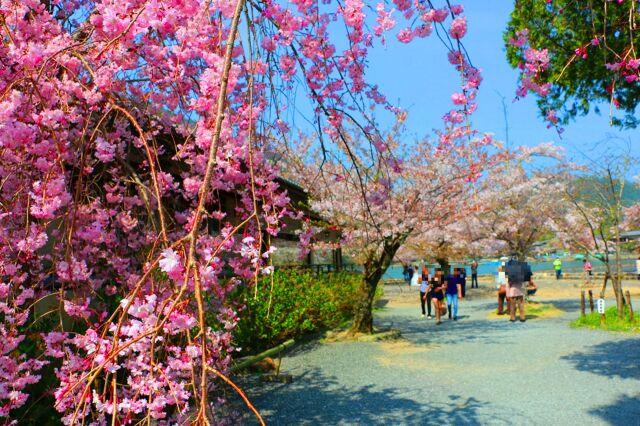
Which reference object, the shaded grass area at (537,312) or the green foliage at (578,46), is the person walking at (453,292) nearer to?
the shaded grass area at (537,312)

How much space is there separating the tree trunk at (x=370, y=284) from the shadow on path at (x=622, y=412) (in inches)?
269

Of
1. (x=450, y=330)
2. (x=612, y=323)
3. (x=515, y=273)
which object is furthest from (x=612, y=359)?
(x=515, y=273)

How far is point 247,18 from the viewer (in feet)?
9.49

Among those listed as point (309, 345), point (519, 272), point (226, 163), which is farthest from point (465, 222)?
point (226, 163)

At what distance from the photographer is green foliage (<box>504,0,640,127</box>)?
5.88 metres

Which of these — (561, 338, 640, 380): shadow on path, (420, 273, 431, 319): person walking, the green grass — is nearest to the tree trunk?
(420, 273, 431, 319): person walking

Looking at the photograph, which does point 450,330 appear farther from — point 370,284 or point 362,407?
point 362,407

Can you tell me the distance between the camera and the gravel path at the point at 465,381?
20.5 ft

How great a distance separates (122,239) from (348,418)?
3.55 meters

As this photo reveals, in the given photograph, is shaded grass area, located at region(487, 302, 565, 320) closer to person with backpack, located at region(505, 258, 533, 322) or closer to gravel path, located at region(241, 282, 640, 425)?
person with backpack, located at region(505, 258, 533, 322)

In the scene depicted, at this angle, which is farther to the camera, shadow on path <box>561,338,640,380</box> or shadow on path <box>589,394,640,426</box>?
shadow on path <box>561,338,640,380</box>

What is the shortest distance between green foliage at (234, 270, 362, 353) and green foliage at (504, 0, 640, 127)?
460cm

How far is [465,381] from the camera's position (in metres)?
7.98

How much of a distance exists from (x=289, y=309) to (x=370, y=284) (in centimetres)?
247
